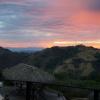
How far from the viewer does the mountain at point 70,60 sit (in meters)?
37.2

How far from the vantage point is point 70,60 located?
42312 millimetres

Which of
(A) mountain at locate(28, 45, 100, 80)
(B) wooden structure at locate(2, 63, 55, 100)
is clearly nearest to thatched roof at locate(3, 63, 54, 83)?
(B) wooden structure at locate(2, 63, 55, 100)

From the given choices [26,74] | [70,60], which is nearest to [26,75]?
[26,74]

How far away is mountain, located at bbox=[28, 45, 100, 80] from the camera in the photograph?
37.2 metres

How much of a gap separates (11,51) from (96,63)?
536 inches

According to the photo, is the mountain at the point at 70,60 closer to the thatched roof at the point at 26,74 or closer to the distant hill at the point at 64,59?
the distant hill at the point at 64,59

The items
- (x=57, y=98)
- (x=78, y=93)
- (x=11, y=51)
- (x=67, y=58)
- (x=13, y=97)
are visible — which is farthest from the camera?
(x=11, y=51)

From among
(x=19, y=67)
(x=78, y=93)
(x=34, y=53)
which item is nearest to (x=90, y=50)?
(x=34, y=53)

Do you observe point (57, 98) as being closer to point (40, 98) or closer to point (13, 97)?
point (40, 98)

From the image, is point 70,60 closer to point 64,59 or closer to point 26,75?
point 64,59

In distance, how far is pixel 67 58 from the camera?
44719 mm

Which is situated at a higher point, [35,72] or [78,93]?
[35,72]

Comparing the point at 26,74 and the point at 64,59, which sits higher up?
the point at 26,74

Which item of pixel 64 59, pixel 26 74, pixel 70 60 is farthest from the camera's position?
pixel 64 59
